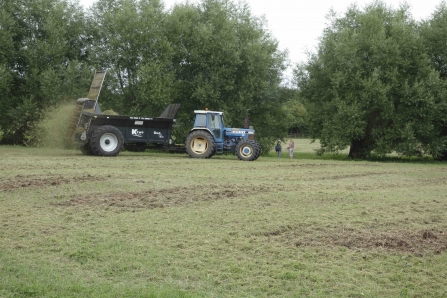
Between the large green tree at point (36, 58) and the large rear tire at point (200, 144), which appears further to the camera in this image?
the large green tree at point (36, 58)

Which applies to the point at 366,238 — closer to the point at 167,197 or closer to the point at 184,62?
the point at 167,197

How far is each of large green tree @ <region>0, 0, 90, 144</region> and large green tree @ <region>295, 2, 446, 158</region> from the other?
13264 mm

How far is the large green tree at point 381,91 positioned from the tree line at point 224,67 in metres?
0.07

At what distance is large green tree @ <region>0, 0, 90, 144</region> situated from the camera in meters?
29.4

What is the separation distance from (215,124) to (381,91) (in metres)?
8.46

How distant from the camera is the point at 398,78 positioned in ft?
90.1

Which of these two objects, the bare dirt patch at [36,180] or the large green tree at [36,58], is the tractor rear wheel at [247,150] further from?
the large green tree at [36,58]

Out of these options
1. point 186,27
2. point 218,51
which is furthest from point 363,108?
point 186,27

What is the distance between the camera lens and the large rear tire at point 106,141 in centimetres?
2230

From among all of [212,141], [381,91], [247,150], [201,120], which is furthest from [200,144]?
[381,91]

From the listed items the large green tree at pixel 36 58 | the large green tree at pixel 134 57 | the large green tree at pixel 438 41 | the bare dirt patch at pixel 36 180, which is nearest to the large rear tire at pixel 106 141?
the large green tree at pixel 134 57

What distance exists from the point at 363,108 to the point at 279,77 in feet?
20.0

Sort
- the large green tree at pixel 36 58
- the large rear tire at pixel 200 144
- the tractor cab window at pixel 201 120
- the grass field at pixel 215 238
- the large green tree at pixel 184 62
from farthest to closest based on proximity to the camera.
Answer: the large green tree at pixel 184 62 → the large green tree at pixel 36 58 → the tractor cab window at pixel 201 120 → the large rear tire at pixel 200 144 → the grass field at pixel 215 238

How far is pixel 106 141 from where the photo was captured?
2277 centimetres
